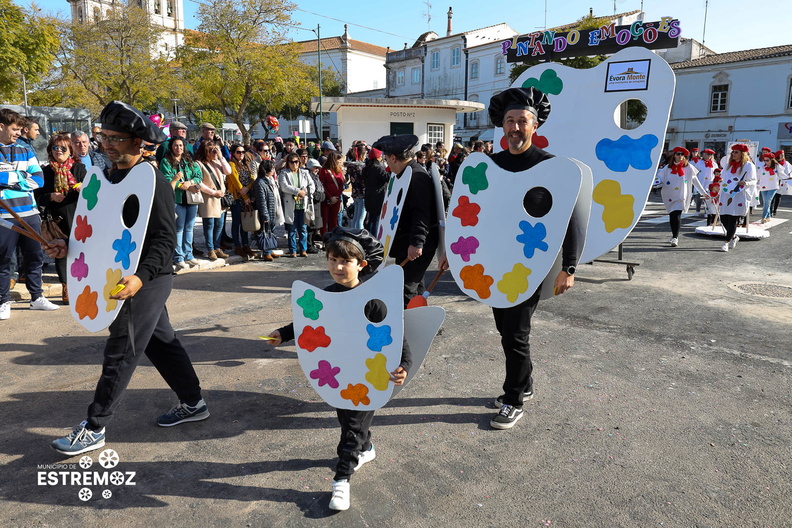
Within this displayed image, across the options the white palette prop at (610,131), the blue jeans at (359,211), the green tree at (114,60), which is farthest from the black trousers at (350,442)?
the green tree at (114,60)

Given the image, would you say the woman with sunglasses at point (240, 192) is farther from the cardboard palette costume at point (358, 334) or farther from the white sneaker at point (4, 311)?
the cardboard palette costume at point (358, 334)

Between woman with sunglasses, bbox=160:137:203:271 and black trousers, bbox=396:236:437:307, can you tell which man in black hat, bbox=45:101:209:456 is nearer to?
black trousers, bbox=396:236:437:307

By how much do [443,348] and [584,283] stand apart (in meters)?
3.20

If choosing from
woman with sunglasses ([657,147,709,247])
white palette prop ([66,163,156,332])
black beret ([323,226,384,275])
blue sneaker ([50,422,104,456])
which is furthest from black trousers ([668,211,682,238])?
blue sneaker ([50,422,104,456])

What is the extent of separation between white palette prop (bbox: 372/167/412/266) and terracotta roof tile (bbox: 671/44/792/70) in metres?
37.7

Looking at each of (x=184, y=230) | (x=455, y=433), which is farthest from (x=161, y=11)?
(x=455, y=433)

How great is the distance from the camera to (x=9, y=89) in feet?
70.3

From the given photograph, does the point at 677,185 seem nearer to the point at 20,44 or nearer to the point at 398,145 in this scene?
the point at 398,145

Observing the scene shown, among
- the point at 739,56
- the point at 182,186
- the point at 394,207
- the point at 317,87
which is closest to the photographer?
the point at 394,207

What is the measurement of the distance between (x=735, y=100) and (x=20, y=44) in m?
38.3

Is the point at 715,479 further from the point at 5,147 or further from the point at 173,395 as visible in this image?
the point at 5,147

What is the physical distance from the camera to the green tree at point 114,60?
103ft

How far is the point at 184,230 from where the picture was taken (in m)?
7.97

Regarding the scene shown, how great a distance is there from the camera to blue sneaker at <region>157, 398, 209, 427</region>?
351 centimetres
